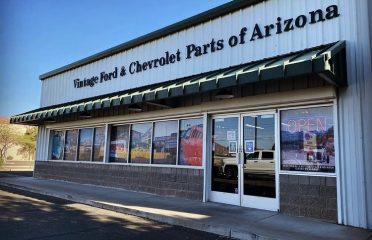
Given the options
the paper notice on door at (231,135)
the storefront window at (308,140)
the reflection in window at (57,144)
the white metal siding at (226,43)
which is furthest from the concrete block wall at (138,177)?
the white metal siding at (226,43)

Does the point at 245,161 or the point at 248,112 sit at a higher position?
the point at 248,112

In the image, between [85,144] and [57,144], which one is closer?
[85,144]

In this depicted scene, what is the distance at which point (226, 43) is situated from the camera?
36.4 ft

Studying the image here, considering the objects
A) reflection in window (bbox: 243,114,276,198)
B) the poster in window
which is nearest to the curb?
reflection in window (bbox: 243,114,276,198)

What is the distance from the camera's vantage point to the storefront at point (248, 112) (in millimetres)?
8109

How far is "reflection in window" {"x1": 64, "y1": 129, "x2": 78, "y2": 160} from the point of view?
57.9 feet

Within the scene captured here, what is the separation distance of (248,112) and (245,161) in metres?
1.39

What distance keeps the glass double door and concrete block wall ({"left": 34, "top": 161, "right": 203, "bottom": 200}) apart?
754 mm

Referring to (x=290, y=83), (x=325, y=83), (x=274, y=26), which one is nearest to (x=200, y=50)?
(x=274, y=26)

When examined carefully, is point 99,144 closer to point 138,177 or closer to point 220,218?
point 138,177

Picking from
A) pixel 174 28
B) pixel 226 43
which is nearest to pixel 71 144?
pixel 174 28

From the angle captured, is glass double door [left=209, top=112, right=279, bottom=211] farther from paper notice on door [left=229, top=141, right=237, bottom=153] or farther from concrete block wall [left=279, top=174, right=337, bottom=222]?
concrete block wall [left=279, top=174, right=337, bottom=222]

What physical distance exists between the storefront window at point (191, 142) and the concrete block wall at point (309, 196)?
3177mm

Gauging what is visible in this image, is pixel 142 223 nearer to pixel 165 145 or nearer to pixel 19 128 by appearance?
pixel 165 145
